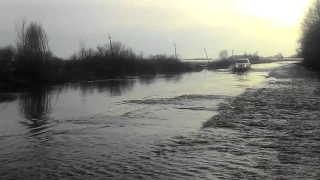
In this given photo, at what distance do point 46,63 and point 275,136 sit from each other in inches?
1384

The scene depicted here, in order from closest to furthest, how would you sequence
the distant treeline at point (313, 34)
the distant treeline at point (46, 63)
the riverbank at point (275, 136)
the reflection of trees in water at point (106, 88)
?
the riverbank at point (275, 136) < the reflection of trees in water at point (106, 88) < the distant treeline at point (46, 63) < the distant treeline at point (313, 34)

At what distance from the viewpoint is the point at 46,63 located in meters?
39.7

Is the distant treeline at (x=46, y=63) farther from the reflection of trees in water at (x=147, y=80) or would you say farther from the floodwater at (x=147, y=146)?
the floodwater at (x=147, y=146)

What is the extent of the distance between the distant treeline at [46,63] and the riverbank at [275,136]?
81.9 ft

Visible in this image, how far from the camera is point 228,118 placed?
1158 cm

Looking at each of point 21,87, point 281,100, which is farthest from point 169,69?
point 281,100

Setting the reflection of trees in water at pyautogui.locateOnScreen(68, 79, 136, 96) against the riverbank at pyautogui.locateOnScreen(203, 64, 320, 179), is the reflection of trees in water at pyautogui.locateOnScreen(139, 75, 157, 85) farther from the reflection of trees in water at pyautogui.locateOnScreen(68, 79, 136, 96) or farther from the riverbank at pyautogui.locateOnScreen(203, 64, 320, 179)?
the riverbank at pyautogui.locateOnScreen(203, 64, 320, 179)

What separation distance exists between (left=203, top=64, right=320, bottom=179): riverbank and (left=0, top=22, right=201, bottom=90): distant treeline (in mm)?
24976

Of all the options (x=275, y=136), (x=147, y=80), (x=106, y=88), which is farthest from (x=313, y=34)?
(x=275, y=136)

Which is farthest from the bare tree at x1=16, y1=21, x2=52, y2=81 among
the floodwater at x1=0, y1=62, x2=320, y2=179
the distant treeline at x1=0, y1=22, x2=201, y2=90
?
the floodwater at x1=0, y1=62, x2=320, y2=179

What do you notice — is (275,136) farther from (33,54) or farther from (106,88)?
(33,54)

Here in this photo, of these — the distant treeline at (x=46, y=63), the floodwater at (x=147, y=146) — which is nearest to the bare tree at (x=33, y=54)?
the distant treeline at (x=46, y=63)

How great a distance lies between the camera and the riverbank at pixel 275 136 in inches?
236

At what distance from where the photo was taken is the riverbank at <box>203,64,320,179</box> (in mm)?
5991
